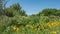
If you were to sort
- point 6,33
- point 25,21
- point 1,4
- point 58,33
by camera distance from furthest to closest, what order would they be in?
point 1,4 < point 25,21 < point 6,33 < point 58,33

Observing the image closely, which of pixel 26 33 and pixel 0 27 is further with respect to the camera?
pixel 0 27

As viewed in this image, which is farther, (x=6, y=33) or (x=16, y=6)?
(x=16, y=6)

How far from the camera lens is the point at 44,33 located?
853 centimetres

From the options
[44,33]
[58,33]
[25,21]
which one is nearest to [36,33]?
[44,33]

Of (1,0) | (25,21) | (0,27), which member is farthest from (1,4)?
(0,27)

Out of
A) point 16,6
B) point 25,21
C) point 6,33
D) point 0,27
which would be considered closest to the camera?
point 6,33

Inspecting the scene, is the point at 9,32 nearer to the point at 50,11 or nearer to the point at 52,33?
the point at 52,33

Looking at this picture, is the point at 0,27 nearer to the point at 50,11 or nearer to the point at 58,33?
the point at 58,33

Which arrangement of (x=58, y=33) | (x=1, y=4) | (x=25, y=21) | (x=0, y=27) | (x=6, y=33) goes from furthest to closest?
(x=1, y=4) → (x=25, y=21) → (x=0, y=27) → (x=6, y=33) → (x=58, y=33)

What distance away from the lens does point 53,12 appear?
4547cm

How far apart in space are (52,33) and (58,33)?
0.85 feet

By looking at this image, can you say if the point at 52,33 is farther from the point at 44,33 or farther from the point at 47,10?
the point at 47,10

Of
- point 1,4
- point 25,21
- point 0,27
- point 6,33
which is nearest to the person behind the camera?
point 6,33

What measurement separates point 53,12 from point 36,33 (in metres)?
37.3
